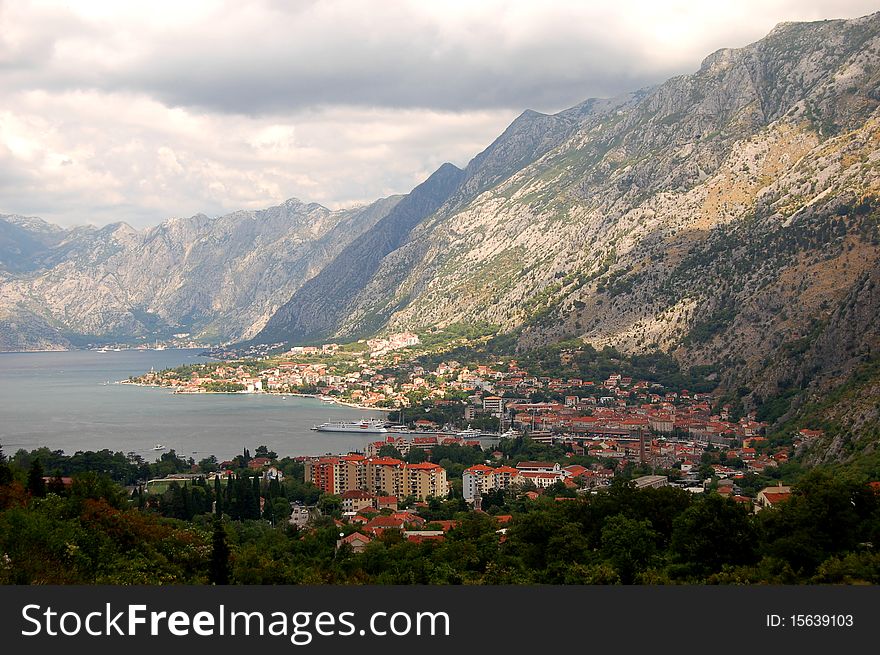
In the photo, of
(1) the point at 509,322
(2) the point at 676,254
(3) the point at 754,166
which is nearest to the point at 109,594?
(2) the point at 676,254

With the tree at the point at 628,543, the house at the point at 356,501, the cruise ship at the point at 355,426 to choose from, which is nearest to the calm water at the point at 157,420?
the cruise ship at the point at 355,426

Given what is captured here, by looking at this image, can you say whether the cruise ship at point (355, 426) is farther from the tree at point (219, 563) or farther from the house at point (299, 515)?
the tree at point (219, 563)

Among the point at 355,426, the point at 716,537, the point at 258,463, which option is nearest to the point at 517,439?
the point at 258,463

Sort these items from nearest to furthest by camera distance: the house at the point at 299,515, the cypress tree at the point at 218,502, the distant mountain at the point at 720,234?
the cypress tree at the point at 218,502 → the house at the point at 299,515 → the distant mountain at the point at 720,234

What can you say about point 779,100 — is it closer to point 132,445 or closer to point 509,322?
point 509,322

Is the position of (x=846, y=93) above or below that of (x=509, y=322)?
above

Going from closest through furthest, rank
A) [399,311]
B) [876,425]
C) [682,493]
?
[682,493] → [876,425] → [399,311]

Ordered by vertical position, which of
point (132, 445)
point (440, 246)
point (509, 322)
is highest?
point (440, 246)
